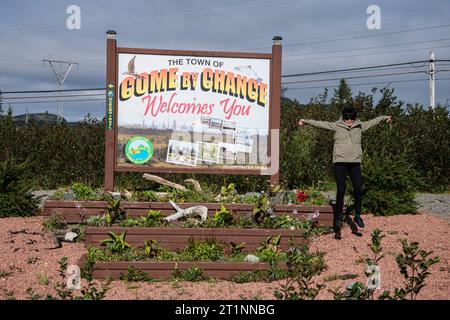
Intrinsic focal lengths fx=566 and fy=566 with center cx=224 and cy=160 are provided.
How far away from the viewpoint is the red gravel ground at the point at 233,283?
21.3ft

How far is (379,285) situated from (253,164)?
540cm

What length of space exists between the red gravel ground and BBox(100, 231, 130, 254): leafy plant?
52 centimetres

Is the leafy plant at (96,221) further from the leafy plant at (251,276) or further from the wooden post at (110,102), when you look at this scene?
the leafy plant at (251,276)

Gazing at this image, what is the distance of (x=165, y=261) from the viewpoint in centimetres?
747

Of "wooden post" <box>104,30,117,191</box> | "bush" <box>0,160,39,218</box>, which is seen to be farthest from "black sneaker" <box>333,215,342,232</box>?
"bush" <box>0,160,39,218</box>

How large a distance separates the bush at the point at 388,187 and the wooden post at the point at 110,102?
4.85m

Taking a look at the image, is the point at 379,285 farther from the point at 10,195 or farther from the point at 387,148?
the point at 387,148

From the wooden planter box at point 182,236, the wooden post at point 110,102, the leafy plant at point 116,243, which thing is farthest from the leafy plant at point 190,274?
the wooden post at point 110,102

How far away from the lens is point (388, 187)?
10.3m

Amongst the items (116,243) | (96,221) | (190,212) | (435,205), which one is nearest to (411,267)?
(116,243)

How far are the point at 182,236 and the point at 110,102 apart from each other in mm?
3944

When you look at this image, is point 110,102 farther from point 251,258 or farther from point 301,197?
point 251,258

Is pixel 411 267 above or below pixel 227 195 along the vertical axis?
below

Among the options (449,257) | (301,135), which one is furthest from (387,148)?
(449,257)
